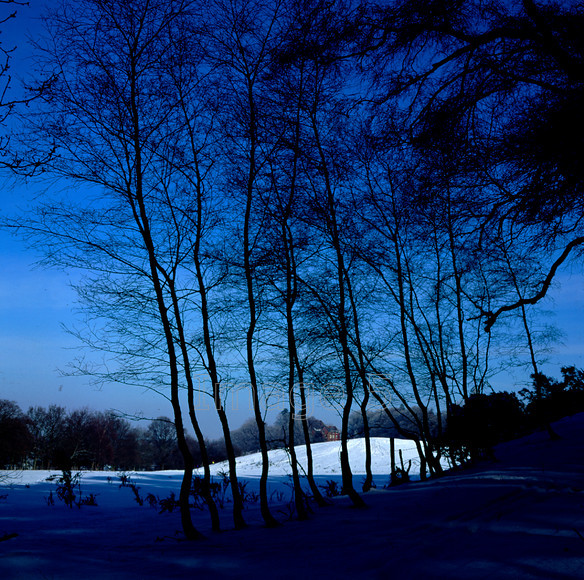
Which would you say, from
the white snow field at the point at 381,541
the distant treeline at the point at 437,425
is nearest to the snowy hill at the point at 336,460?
the distant treeline at the point at 437,425

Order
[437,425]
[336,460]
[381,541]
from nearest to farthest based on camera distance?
1. [381,541]
2. [437,425]
3. [336,460]

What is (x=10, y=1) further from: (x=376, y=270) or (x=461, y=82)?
(x=376, y=270)

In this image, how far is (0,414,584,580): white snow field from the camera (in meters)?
3.57

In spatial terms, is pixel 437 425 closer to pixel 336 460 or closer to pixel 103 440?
pixel 336 460

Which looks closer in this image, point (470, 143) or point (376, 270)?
point (470, 143)

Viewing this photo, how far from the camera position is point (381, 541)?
4.63 meters

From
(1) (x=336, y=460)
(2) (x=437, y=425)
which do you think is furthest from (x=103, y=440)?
(2) (x=437, y=425)

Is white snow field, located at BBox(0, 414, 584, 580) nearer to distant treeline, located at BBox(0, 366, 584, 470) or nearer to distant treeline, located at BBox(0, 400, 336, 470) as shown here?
distant treeline, located at BBox(0, 366, 584, 470)

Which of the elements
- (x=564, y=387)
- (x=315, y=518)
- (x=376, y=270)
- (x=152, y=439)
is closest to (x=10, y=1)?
(x=315, y=518)

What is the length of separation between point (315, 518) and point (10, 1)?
7.33 meters

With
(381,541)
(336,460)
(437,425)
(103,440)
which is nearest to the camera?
(381,541)

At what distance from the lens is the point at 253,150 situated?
7855mm

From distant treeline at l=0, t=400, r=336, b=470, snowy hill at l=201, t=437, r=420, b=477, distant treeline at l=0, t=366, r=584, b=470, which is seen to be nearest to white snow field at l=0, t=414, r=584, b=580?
distant treeline at l=0, t=366, r=584, b=470

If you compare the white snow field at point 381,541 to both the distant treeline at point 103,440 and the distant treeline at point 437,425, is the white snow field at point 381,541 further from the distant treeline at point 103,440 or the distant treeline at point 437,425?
the distant treeline at point 103,440
